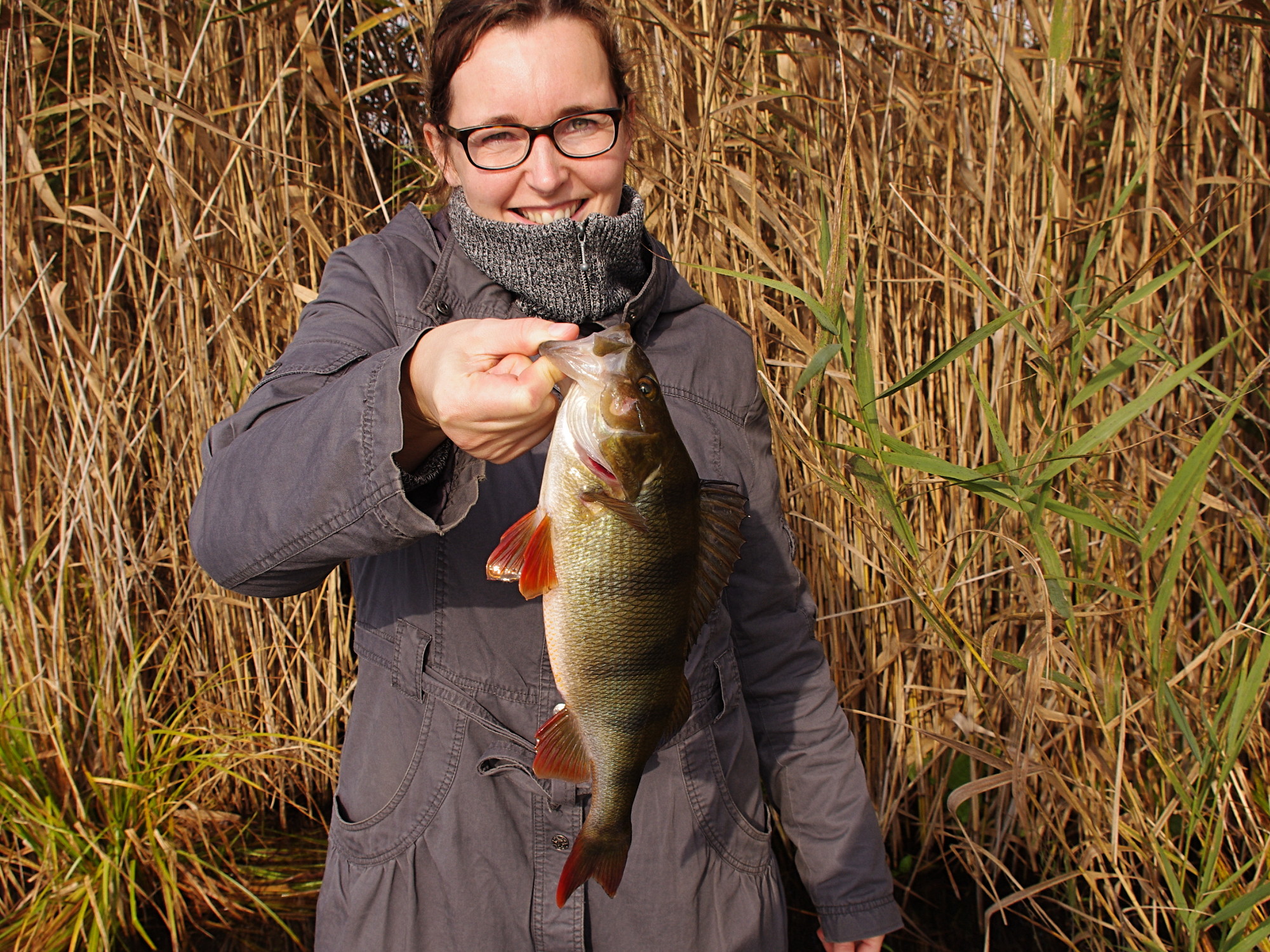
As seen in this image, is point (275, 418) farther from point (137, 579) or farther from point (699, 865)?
point (137, 579)

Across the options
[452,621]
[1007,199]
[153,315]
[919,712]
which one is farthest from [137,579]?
[1007,199]

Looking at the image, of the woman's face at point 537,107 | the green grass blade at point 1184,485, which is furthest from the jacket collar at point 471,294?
the green grass blade at point 1184,485

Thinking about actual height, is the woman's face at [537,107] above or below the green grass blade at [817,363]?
above

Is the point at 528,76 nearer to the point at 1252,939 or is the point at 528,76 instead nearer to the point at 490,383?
the point at 490,383

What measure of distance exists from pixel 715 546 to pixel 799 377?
2.92ft

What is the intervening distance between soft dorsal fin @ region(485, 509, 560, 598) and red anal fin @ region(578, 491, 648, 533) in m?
0.07

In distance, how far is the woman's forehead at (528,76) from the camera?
1.46 meters

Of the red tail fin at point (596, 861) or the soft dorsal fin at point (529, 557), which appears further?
the red tail fin at point (596, 861)

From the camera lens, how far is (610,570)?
1.17 m

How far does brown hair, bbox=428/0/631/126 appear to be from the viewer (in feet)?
4.83

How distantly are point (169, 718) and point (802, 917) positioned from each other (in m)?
2.42

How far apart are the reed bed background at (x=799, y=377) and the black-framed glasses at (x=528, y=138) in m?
0.62

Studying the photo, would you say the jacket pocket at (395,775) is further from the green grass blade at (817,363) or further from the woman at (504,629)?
Result: the green grass blade at (817,363)

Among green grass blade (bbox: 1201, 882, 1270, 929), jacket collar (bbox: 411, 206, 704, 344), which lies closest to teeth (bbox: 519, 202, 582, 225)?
jacket collar (bbox: 411, 206, 704, 344)
